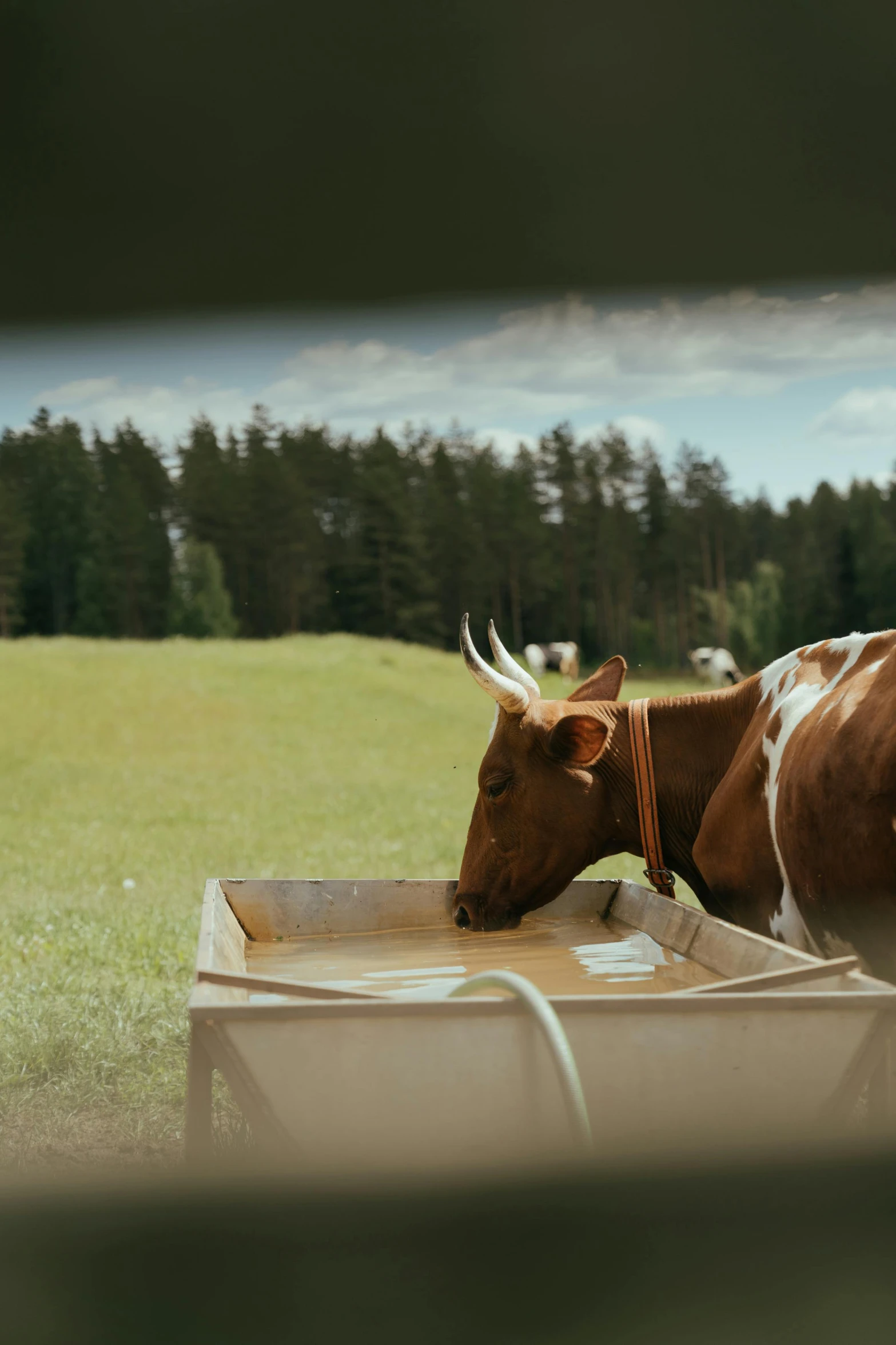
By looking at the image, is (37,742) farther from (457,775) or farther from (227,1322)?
(227,1322)

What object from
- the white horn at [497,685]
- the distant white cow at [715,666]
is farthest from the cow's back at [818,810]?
the distant white cow at [715,666]

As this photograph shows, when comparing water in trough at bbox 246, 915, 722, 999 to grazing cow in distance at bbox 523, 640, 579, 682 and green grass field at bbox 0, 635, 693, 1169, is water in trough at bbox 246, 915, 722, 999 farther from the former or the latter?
grazing cow in distance at bbox 523, 640, 579, 682

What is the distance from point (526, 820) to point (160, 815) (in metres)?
7.71

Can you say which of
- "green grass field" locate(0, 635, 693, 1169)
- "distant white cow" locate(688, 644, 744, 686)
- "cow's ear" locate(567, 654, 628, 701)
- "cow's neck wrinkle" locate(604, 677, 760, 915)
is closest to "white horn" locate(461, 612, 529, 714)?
"cow's neck wrinkle" locate(604, 677, 760, 915)

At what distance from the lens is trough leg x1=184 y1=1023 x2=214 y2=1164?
1548 mm

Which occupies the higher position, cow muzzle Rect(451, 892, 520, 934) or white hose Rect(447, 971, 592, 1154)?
white hose Rect(447, 971, 592, 1154)

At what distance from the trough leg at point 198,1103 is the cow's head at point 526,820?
1934 millimetres

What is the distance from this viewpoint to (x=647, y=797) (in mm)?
3377

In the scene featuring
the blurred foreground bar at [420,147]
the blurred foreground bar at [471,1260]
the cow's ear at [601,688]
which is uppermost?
the blurred foreground bar at [420,147]

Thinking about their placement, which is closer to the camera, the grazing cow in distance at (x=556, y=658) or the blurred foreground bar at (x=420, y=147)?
the blurred foreground bar at (x=420, y=147)

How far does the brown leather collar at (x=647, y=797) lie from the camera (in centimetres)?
337

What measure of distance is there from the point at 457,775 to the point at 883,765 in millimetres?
12329

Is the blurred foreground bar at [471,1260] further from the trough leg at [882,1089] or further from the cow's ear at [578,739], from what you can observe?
the cow's ear at [578,739]

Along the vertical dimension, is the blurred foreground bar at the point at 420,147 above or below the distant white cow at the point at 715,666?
above
